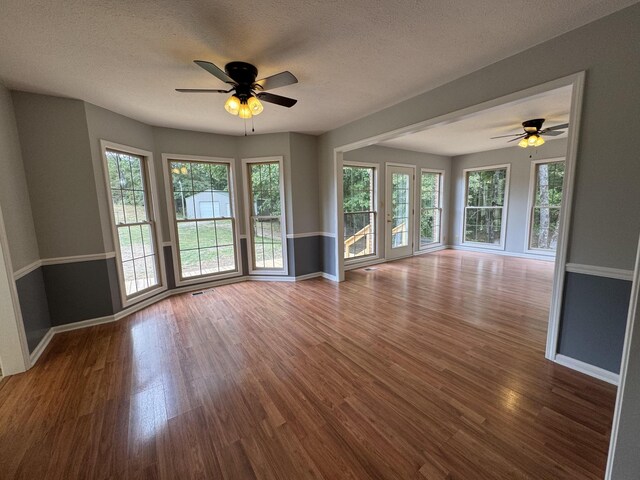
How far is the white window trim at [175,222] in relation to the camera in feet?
13.0

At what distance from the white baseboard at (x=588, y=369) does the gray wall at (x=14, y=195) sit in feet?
16.0

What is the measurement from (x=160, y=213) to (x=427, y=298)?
4.22 metres

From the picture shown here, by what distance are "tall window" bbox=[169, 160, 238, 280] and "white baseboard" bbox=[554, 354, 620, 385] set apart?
449 cm

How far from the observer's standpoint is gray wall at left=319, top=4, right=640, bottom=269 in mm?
1724

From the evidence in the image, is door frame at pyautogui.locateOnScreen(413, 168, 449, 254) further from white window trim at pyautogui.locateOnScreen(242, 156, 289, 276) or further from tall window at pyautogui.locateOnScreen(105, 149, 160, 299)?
tall window at pyautogui.locateOnScreen(105, 149, 160, 299)

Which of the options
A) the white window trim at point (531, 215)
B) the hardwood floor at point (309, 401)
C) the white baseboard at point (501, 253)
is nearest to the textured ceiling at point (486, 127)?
the white window trim at point (531, 215)

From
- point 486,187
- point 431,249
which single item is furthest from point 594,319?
point 486,187

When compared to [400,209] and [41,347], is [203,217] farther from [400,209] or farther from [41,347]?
[400,209]

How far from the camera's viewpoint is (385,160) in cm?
579

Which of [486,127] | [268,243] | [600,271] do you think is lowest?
[268,243]

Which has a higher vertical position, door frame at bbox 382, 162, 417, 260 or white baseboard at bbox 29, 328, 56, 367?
door frame at bbox 382, 162, 417, 260

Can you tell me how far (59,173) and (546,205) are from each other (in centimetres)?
850

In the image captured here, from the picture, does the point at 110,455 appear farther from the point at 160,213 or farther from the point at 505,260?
the point at 505,260

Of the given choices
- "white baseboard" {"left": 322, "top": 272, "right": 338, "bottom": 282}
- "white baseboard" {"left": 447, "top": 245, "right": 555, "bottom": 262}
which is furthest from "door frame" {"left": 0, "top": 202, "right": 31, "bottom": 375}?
"white baseboard" {"left": 447, "top": 245, "right": 555, "bottom": 262}
